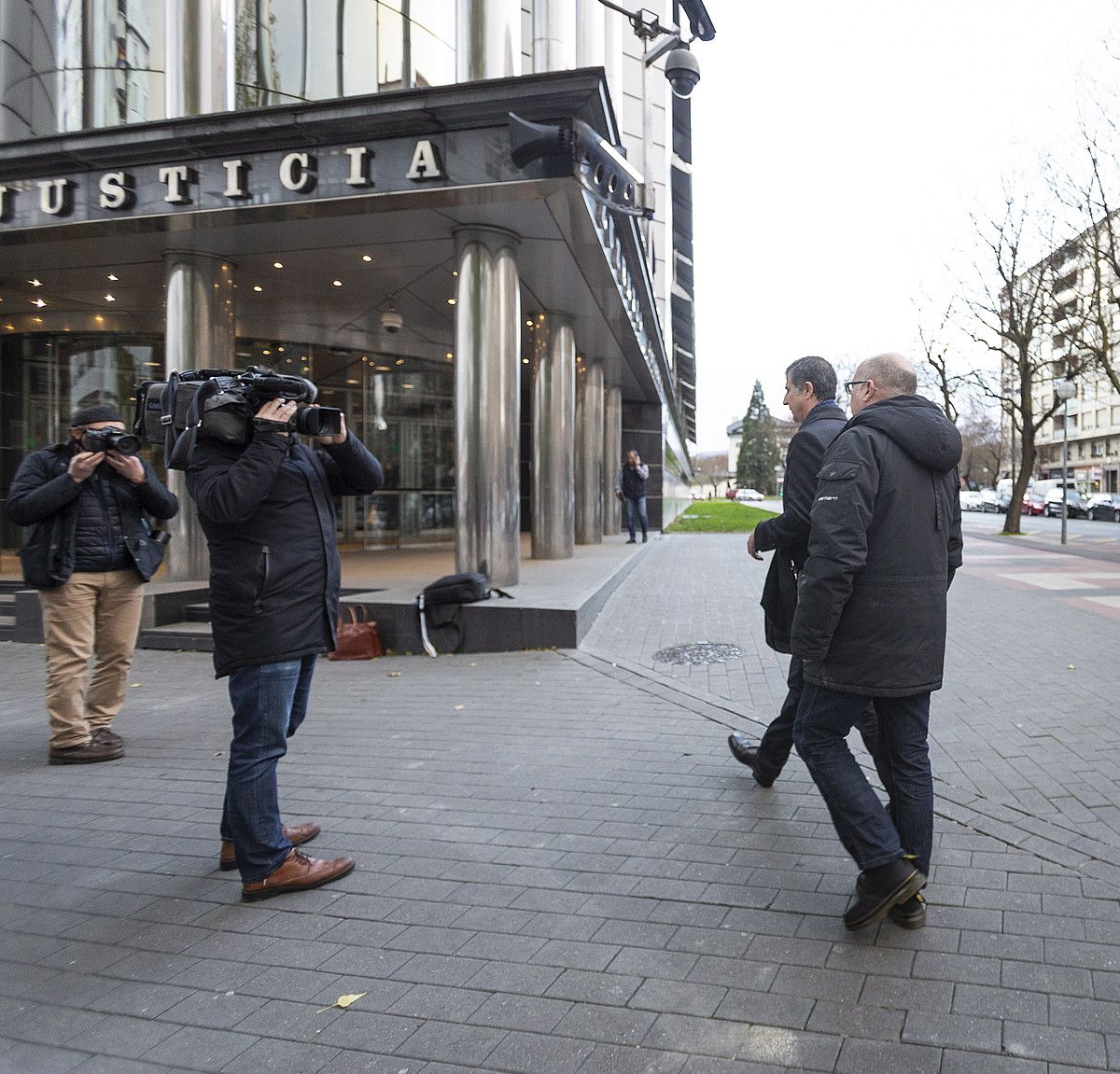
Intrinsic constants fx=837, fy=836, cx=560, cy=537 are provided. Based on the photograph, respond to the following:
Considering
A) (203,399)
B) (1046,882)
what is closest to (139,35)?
(203,399)

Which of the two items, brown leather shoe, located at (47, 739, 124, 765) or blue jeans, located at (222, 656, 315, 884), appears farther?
brown leather shoe, located at (47, 739, 124, 765)

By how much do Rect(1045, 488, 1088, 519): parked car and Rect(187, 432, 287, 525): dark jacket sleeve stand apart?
4796 centimetres

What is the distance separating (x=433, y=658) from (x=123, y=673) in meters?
3.24

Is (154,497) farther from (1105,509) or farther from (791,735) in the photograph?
(1105,509)

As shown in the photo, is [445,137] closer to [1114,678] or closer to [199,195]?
[199,195]

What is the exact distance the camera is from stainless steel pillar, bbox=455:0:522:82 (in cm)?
999

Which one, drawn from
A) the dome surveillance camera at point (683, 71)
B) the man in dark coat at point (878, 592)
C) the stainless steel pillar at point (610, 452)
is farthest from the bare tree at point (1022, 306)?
the man in dark coat at point (878, 592)

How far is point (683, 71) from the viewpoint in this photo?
912 centimetres

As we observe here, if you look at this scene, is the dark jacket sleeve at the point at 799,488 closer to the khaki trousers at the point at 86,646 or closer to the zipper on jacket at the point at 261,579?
the zipper on jacket at the point at 261,579

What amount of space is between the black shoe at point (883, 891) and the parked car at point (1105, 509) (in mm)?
46026

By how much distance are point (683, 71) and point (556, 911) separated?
893 cm

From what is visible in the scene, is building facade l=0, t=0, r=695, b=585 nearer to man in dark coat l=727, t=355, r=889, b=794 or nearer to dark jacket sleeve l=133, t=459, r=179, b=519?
dark jacket sleeve l=133, t=459, r=179, b=519

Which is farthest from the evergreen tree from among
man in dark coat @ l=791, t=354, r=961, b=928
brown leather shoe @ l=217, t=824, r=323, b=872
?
man in dark coat @ l=791, t=354, r=961, b=928

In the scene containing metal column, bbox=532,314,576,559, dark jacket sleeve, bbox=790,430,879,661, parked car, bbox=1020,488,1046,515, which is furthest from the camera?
parked car, bbox=1020,488,1046,515
